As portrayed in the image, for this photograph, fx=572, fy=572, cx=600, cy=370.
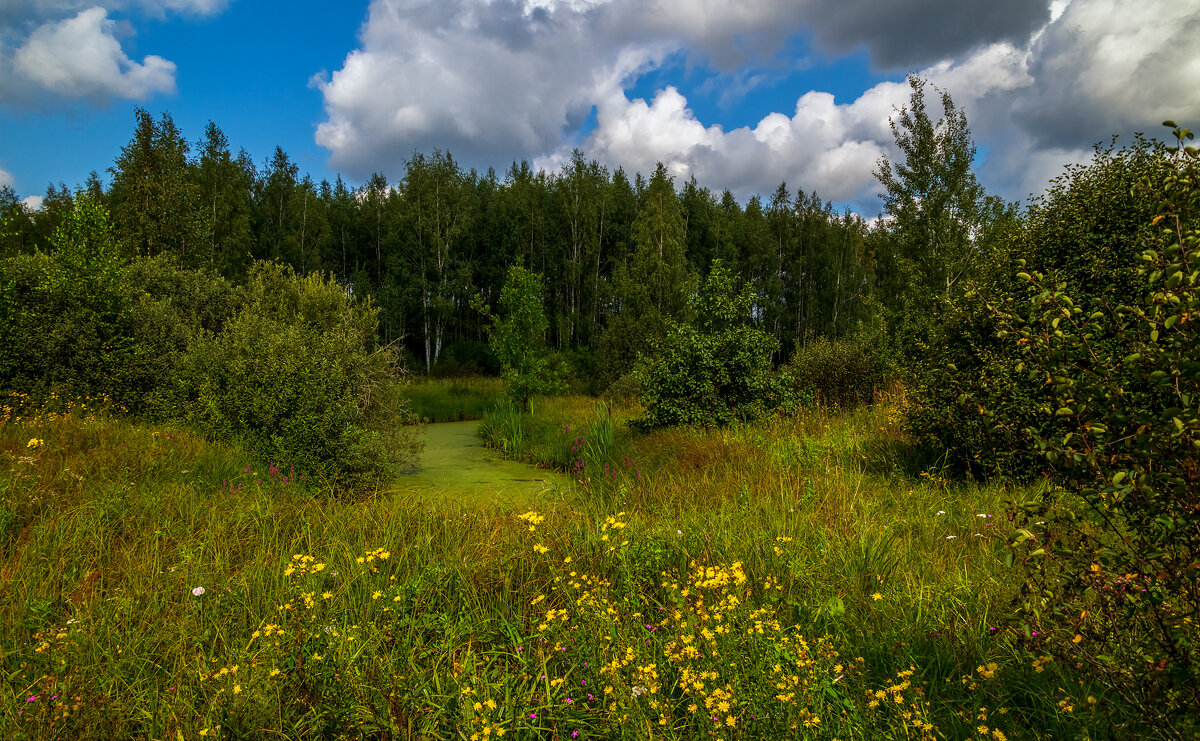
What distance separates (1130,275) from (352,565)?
7.07 metres

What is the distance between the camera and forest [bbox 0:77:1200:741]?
1.91 metres

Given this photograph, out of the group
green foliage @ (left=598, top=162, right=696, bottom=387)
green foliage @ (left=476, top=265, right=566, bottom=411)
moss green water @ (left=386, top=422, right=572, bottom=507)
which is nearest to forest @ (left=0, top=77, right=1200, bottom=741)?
moss green water @ (left=386, top=422, right=572, bottom=507)

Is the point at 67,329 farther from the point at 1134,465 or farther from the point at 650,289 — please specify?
the point at 650,289

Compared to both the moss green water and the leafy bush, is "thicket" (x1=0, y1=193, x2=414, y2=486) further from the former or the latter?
the leafy bush

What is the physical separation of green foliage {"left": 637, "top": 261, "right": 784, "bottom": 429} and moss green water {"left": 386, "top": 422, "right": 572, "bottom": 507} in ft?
7.31

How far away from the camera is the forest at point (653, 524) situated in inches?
75.0

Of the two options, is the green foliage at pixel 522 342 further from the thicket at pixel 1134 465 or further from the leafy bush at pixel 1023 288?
the thicket at pixel 1134 465

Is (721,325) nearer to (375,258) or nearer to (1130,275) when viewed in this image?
(1130,275)

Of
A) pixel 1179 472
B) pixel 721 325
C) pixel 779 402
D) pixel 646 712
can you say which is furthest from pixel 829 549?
pixel 721 325

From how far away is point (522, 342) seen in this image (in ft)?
55.1

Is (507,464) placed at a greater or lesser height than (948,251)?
lesser

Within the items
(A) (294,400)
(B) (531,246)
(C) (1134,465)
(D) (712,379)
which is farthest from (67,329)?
(B) (531,246)

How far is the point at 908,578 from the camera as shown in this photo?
3676 millimetres

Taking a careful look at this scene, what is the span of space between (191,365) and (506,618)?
8.72 meters
